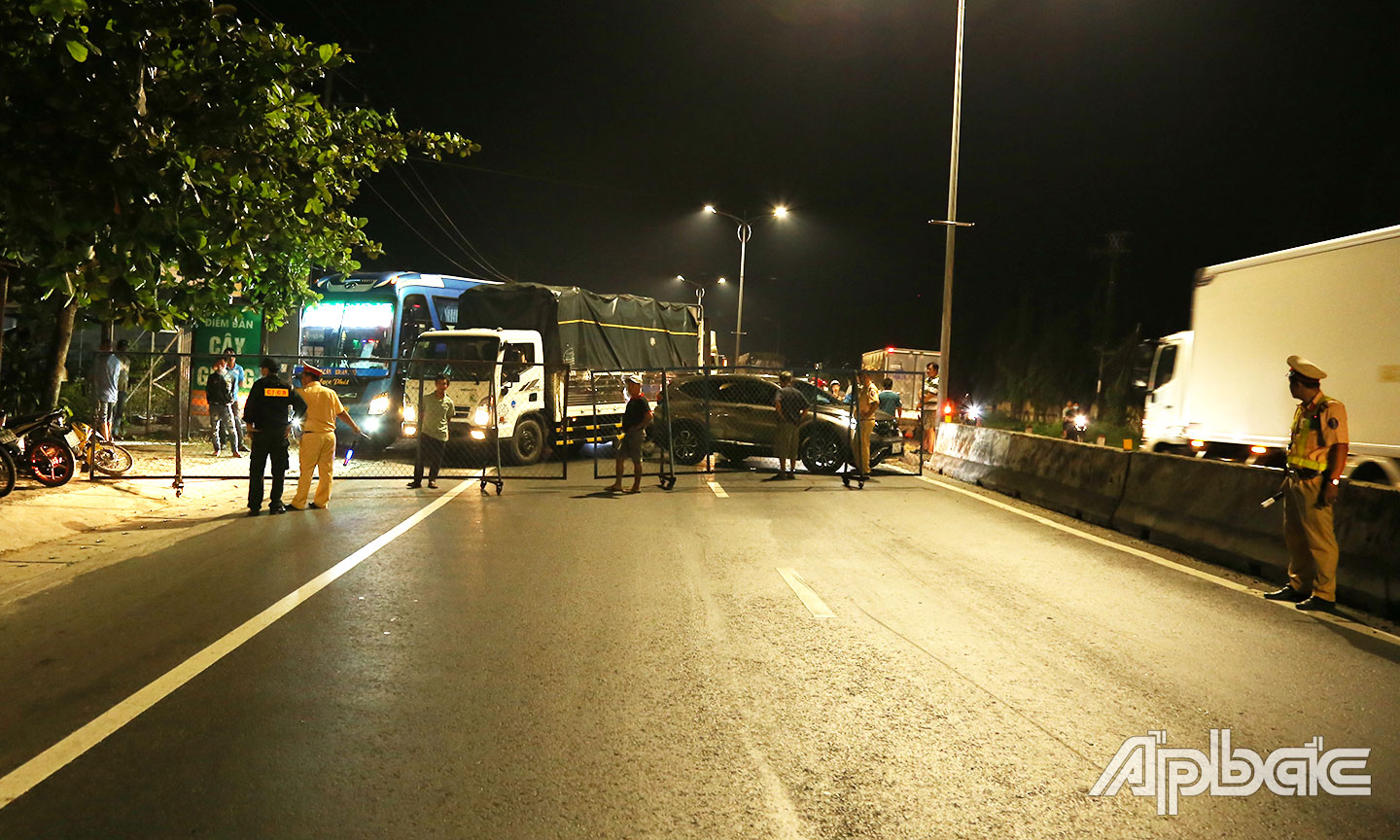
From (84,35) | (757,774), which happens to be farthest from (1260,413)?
(84,35)

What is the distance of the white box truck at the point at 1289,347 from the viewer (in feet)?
35.7

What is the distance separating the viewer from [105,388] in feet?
50.3

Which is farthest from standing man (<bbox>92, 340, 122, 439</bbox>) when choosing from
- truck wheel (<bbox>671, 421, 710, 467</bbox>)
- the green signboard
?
truck wheel (<bbox>671, 421, 710, 467</bbox>)

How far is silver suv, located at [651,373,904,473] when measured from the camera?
58.6 feet

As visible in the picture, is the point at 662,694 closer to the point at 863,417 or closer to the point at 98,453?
the point at 863,417

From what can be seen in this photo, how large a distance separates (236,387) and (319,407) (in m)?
8.38

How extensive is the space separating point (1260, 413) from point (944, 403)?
28.3 ft

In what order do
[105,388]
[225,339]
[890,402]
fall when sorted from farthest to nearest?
[225,339]
[890,402]
[105,388]

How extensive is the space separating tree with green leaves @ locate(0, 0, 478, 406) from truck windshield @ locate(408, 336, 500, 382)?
6392 millimetres

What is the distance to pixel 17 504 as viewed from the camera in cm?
Answer: 1115

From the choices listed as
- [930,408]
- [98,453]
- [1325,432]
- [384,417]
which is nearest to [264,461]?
[98,453]

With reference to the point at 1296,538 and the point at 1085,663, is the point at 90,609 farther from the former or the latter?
the point at 1296,538

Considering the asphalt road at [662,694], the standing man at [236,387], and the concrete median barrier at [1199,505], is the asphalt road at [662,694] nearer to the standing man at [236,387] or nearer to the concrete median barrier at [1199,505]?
the concrete median barrier at [1199,505]

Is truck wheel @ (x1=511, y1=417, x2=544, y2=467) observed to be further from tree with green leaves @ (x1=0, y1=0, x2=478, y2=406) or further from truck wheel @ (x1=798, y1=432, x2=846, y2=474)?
tree with green leaves @ (x1=0, y1=0, x2=478, y2=406)
